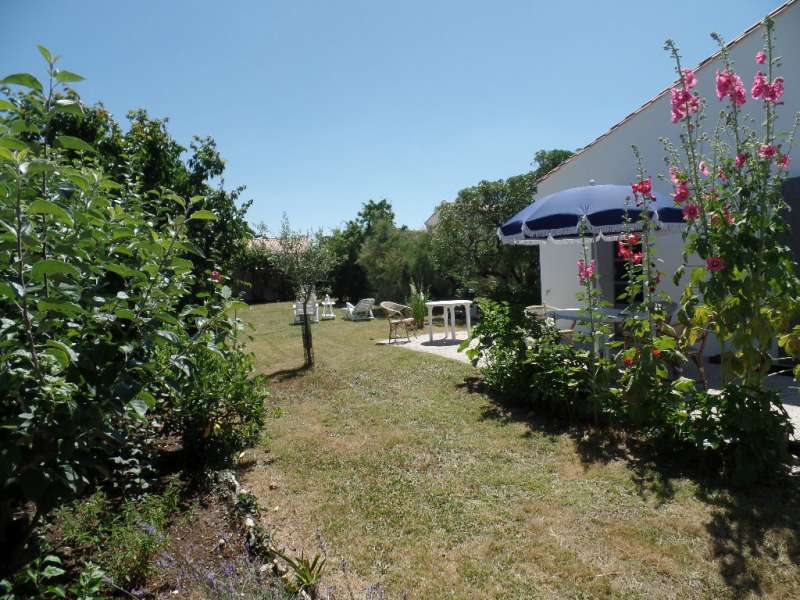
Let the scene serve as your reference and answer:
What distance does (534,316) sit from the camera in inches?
246

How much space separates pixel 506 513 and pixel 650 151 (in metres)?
7.51

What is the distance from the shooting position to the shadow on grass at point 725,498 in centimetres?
281

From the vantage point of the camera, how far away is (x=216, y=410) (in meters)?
4.34

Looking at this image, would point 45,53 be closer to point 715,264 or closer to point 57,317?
point 57,317

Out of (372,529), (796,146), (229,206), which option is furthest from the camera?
(796,146)

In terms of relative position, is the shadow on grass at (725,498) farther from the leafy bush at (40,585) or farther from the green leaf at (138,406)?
the leafy bush at (40,585)

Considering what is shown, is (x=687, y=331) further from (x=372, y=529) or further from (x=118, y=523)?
(x=118, y=523)

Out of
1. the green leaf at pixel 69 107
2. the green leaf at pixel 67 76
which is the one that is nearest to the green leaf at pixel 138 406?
the green leaf at pixel 69 107

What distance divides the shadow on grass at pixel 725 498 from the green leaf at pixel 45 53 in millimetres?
3967

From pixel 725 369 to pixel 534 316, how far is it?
2.58m

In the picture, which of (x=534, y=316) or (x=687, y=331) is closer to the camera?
(x=687, y=331)

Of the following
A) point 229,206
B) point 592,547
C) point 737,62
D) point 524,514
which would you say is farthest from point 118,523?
point 737,62

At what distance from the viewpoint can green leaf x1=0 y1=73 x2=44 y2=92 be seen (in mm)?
1659

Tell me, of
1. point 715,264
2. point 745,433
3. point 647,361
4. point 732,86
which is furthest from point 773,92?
point 745,433
